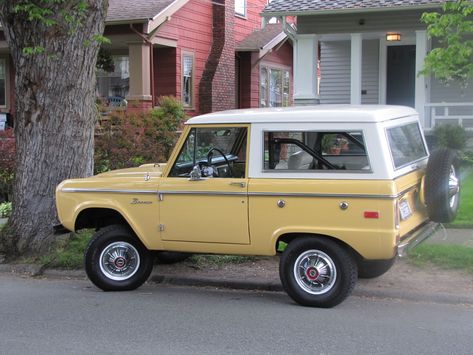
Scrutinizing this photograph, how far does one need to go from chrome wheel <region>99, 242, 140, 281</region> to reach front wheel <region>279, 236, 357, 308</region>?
5.74ft

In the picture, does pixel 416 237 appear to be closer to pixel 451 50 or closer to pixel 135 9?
pixel 451 50

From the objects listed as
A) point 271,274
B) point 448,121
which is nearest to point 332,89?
point 448,121

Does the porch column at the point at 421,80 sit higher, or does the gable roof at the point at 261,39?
the gable roof at the point at 261,39

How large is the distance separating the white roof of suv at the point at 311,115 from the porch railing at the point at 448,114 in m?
9.28

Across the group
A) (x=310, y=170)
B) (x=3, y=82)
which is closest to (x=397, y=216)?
(x=310, y=170)

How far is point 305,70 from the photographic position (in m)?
16.4

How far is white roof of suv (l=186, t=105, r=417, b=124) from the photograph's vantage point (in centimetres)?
579

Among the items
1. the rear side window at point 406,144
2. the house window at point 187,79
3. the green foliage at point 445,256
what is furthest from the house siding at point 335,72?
the rear side window at point 406,144

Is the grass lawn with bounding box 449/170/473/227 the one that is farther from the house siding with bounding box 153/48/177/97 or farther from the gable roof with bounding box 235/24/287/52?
the gable roof with bounding box 235/24/287/52

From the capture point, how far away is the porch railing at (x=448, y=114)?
49.9 ft

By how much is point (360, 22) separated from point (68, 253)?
10.7m

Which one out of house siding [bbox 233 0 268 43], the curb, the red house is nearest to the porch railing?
the red house

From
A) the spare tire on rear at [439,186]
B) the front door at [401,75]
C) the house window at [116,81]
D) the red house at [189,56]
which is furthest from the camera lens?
the house window at [116,81]

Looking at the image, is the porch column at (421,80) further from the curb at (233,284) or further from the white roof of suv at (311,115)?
the curb at (233,284)
